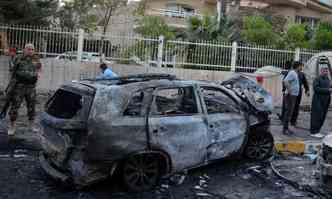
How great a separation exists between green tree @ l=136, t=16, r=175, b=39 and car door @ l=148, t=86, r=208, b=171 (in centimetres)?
1310

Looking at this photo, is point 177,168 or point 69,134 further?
point 177,168

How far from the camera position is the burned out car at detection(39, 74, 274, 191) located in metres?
5.67

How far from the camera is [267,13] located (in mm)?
24438

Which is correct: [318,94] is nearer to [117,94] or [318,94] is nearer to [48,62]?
[117,94]

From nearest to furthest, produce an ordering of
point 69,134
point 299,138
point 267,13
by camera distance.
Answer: point 69,134
point 299,138
point 267,13

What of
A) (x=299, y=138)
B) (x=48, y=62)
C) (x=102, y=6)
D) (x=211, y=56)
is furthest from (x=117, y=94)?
(x=102, y=6)

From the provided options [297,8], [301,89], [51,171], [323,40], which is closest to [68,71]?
[301,89]

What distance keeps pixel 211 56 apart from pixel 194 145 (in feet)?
31.4

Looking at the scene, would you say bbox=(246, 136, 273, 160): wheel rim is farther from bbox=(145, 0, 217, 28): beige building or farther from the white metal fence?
bbox=(145, 0, 217, 28): beige building

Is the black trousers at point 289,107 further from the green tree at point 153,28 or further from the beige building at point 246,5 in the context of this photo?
the beige building at point 246,5

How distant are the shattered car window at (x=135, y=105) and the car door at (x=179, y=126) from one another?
6.5 inches

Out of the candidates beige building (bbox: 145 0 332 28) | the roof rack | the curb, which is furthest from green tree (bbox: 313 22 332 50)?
the roof rack

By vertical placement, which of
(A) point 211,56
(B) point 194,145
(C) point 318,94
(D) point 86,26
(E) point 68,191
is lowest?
(E) point 68,191

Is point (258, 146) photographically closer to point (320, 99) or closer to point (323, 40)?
point (320, 99)
